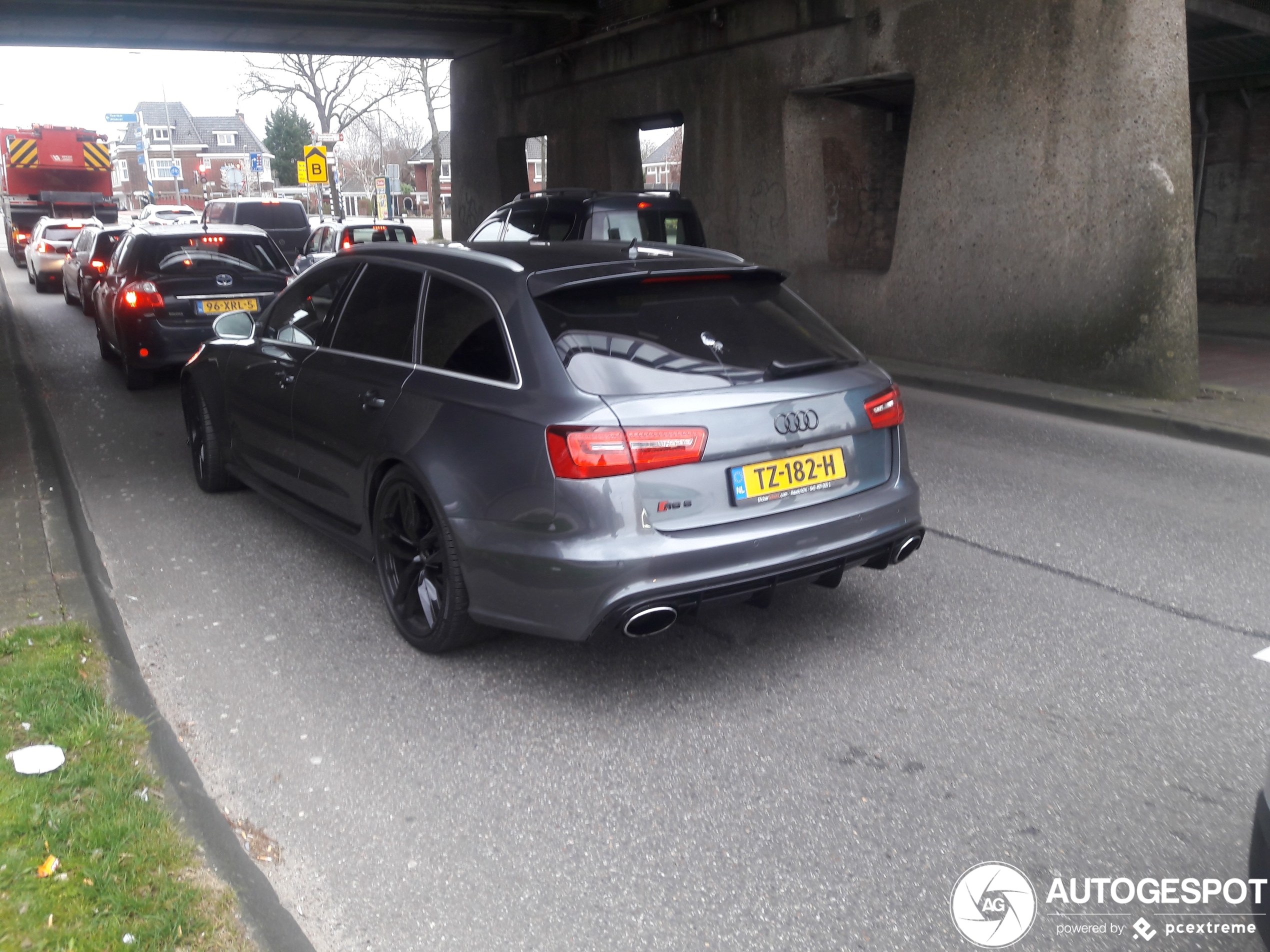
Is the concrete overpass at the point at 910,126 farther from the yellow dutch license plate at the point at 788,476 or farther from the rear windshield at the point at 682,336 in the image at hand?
the yellow dutch license plate at the point at 788,476

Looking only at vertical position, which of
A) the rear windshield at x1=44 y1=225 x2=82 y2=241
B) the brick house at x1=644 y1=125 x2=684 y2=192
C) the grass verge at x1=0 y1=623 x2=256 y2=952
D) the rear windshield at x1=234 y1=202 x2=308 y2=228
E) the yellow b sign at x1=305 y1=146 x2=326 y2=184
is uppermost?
the brick house at x1=644 y1=125 x2=684 y2=192

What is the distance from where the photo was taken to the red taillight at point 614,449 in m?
3.75

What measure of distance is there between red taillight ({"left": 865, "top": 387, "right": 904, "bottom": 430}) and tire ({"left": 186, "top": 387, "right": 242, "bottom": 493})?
159 inches

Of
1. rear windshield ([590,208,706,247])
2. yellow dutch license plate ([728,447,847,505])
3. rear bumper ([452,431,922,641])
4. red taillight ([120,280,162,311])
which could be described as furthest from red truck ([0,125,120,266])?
yellow dutch license plate ([728,447,847,505])

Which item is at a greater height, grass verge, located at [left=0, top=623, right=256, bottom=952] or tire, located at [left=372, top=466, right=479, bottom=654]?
tire, located at [left=372, top=466, right=479, bottom=654]

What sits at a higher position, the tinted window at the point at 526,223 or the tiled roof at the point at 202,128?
the tiled roof at the point at 202,128

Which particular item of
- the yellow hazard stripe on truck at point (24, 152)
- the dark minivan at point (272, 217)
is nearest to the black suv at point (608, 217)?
the dark minivan at point (272, 217)

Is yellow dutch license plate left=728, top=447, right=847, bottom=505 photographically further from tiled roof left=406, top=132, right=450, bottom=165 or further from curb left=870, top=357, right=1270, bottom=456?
→ tiled roof left=406, top=132, right=450, bottom=165

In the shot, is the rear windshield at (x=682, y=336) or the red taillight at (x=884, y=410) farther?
the red taillight at (x=884, y=410)

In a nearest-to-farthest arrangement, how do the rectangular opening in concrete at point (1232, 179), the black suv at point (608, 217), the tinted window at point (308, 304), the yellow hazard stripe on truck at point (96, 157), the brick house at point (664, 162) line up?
1. the tinted window at point (308, 304)
2. the black suv at point (608, 217)
3. the rectangular opening in concrete at point (1232, 179)
4. the yellow hazard stripe on truck at point (96, 157)
5. the brick house at point (664, 162)

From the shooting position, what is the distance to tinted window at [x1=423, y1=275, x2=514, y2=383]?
4195 millimetres

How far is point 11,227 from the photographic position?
129 feet

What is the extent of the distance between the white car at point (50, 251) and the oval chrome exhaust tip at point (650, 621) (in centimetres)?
2382

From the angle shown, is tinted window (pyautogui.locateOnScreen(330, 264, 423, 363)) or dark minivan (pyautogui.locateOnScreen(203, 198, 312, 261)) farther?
dark minivan (pyautogui.locateOnScreen(203, 198, 312, 261))
